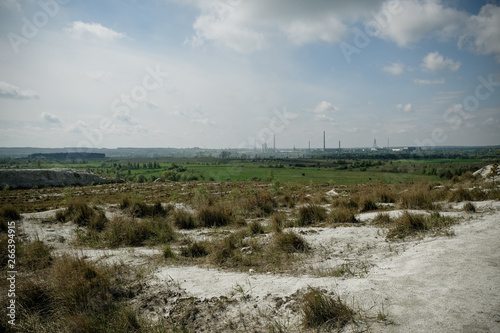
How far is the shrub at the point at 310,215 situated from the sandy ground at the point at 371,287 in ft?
10.4

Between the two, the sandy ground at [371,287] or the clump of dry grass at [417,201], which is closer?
the sandy ground at [371,287]

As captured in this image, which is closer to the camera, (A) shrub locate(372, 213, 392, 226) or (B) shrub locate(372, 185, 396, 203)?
(A) shrub locate(372, 213, 392, 226)

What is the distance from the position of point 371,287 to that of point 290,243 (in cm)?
Answer: 314

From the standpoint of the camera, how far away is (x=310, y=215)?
36.3 ft

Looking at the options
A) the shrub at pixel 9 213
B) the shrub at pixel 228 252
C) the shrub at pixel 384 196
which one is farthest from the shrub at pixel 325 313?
the shrub at pixel 9 213

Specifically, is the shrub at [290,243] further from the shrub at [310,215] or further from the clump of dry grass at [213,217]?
the clump of dry grass at [213,217]

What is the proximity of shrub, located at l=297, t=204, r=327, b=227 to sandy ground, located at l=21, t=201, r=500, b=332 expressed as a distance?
318cm

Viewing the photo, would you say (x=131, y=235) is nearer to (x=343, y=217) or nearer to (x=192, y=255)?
(x=192, y=255)

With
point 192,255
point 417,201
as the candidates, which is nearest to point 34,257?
point 192,255

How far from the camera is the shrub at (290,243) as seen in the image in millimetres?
7383

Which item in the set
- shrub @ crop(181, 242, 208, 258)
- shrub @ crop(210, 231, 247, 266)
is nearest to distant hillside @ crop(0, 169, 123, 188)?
shrub @ crop(181, 242, 208, 258)

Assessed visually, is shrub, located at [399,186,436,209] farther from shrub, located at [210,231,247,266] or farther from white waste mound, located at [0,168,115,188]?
white waste mound, located at [0,168,115,188]

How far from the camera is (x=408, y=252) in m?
6.30

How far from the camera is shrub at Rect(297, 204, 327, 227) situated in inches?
424
